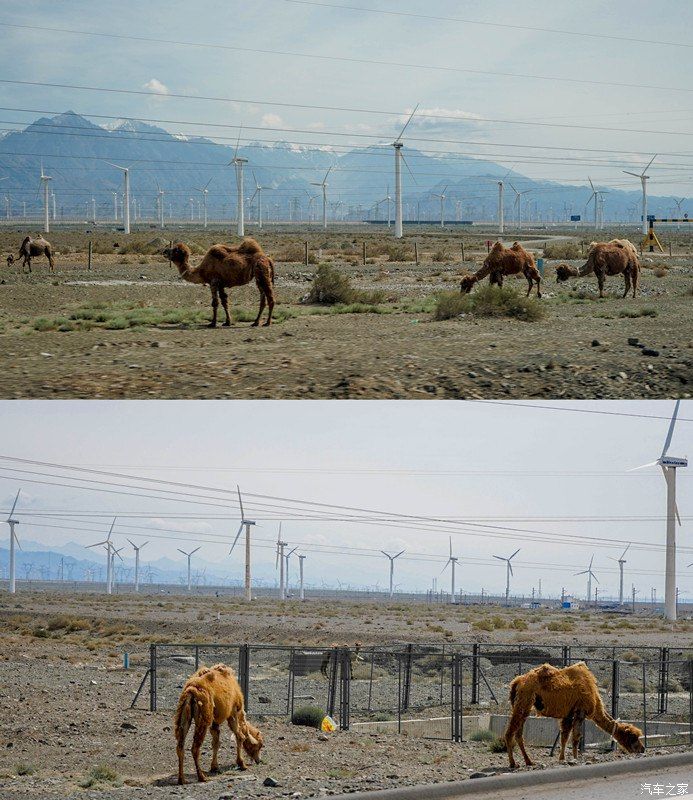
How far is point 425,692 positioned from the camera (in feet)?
84.2

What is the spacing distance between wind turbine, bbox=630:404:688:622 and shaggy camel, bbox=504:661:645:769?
1367 inches

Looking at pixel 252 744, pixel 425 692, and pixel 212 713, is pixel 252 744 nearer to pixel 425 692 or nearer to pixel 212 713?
pixel 212 713

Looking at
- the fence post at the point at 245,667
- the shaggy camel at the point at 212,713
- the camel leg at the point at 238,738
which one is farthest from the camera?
the fence post at the point at 245,667

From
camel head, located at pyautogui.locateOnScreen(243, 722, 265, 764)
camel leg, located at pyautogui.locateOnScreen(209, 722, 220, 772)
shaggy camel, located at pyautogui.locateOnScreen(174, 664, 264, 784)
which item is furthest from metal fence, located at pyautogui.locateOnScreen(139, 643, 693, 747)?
camel leg, located at pyautogui.locateOnScreen(209, 722, 220, 772)

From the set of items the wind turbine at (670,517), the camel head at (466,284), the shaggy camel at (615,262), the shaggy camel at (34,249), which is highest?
the shaggy camel at (34,249)

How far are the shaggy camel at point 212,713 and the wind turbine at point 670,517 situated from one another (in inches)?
1425

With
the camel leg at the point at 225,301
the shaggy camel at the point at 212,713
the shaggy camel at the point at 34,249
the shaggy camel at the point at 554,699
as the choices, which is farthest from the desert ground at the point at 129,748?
the shaggy camel at the point at 34,249

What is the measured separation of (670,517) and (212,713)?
1589 inches

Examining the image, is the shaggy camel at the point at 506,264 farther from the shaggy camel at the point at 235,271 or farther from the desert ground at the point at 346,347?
the shaggy camel at the point at 235,271

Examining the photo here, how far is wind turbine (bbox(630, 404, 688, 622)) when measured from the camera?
48.6 metres

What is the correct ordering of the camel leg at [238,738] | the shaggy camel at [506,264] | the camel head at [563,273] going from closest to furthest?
1. the camel leg at [238,738]
2. the shaggy camel at [506,264]
3. the camel head at [563,273]

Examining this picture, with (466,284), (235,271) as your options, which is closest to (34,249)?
(466,284)

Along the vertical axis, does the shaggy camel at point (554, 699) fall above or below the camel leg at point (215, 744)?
above

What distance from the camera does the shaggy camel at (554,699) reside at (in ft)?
43.1
